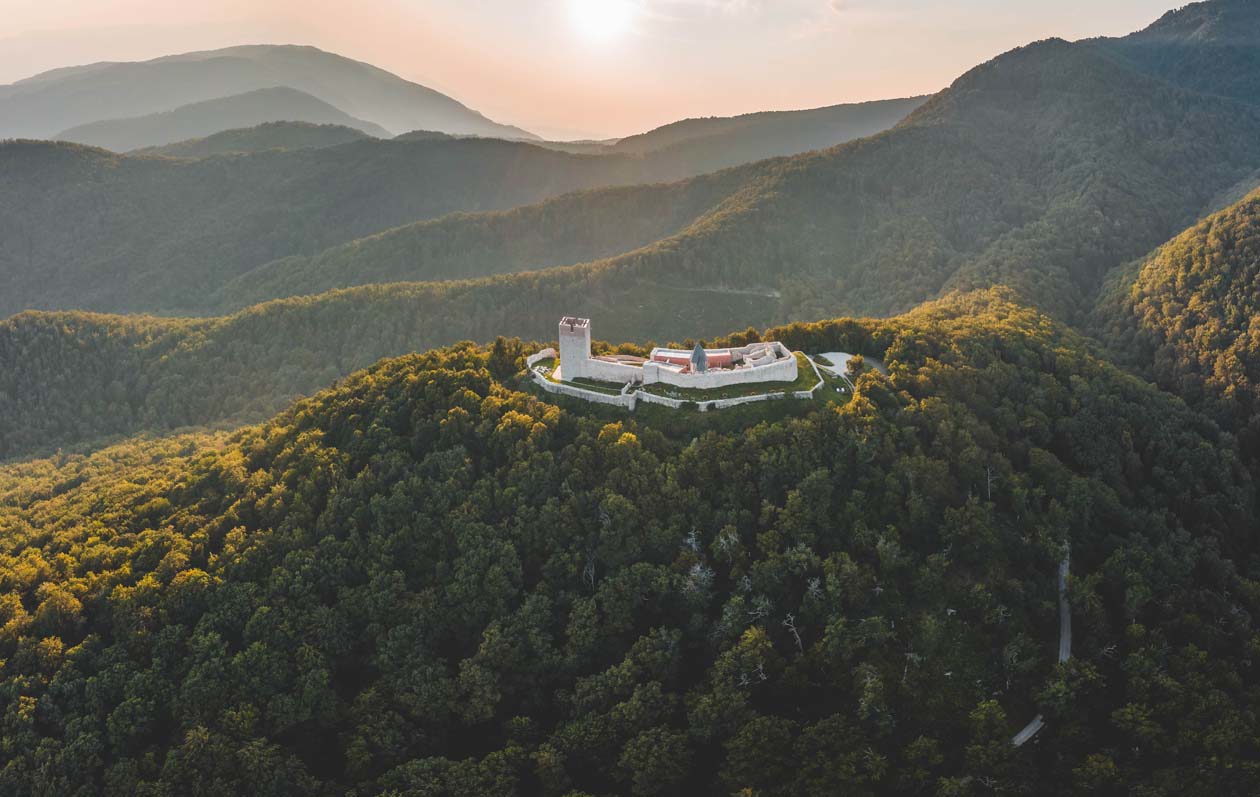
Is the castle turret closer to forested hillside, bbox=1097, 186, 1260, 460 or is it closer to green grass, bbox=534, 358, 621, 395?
green grass, bbox=534, 358, 621, 395

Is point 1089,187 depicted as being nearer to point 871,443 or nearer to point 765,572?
point 871,443

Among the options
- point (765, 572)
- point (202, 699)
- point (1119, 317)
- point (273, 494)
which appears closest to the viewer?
point (202, 699)

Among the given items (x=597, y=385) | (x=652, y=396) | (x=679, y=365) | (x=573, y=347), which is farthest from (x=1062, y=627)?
(x=573, y=347)

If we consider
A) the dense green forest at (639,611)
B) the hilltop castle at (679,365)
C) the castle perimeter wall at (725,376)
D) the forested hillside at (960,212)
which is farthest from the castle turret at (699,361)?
the forested hillside at (960,212)

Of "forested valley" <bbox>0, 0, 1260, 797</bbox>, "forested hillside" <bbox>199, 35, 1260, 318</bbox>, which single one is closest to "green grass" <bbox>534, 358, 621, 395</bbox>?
"forested valley" <bbox>0, 0, 1260, 797</bbox>

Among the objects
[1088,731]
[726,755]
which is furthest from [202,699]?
[1088,731]

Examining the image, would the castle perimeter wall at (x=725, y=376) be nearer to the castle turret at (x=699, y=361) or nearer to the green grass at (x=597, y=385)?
the castle turret at (x=699, y=361)
